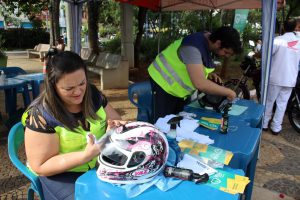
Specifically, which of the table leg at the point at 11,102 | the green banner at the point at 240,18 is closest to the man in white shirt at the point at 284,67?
the green banner at the point at 240,18

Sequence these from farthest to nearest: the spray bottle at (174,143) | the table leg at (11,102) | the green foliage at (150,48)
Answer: the green foliage at (150,48) < the table leg at (11,102) < the spray bottle at (174,143)

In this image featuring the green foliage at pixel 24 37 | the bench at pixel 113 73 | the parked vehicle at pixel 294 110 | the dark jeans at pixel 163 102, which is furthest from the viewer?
the green foliage at pixel 24 37

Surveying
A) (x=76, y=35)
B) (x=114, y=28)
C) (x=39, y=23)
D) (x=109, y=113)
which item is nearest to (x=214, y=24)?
(x=76, y=35)

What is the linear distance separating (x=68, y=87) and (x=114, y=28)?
93.6 feet

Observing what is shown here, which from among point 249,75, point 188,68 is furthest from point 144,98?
point 249,75

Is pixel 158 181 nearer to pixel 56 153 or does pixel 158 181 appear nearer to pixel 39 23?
pixel 56 153

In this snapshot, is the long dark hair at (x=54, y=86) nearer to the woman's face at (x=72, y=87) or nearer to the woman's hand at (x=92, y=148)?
the woman's face at (x=72, y=87)

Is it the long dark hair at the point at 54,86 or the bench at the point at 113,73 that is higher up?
the long dark hair at the point at 54,86

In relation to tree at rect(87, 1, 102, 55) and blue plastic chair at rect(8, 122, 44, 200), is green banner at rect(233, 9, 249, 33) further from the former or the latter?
blue plastic chair at rect(8, 122, 44, 200)

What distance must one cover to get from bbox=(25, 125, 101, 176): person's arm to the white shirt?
348 centimetres

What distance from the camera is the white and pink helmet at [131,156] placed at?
4.54 ft

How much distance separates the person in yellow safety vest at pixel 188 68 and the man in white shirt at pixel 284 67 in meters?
1.50

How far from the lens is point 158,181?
1473 mm

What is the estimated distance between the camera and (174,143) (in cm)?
194
